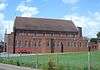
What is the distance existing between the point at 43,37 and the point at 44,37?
46cm

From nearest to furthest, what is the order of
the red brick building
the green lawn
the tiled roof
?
1. the green lawn
2. the red brick building
3. the tiled roof

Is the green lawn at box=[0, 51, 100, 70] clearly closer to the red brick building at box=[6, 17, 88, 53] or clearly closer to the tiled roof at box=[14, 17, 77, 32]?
the red brick building at box=[6, 17, 88, 53]

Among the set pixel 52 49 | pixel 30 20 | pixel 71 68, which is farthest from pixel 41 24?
pixel 71 68

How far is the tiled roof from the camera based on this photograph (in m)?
121

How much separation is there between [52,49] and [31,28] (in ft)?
41.4

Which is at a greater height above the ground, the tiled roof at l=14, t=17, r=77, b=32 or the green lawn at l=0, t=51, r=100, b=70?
the tiled roof at l=14, t=17, r=77, b=32

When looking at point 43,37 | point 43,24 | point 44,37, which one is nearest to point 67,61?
point 43,37

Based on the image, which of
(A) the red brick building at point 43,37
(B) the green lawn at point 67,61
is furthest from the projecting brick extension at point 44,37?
(B) the green lawn at point 67,61

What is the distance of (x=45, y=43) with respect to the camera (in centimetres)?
11625

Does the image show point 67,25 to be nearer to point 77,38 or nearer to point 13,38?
point 77,38

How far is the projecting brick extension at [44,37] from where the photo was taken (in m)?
115

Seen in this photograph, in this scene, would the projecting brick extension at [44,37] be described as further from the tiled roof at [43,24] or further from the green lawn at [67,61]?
the green lawn at [67,61]

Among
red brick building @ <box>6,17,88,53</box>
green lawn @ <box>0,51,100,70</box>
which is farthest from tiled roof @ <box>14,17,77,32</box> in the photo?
green lawn @ <box>0,51,100,70</box>

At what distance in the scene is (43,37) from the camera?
4771 inches
